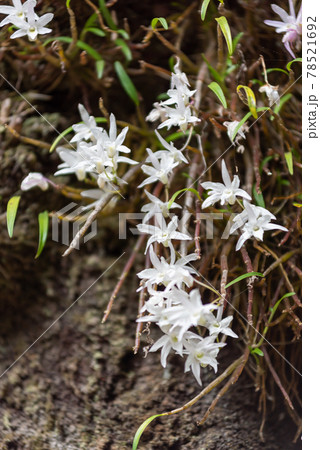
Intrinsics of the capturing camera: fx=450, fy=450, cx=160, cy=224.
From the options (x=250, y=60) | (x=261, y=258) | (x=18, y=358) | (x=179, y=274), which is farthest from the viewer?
(x=18, y=358)

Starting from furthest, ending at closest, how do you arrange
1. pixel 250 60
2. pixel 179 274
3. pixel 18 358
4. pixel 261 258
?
pixel 18 358, pixel 250 60, pixel 261 258, pixel 179 274

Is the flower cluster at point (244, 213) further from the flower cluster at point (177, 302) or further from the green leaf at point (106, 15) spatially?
the green leaf at point (106, 15)

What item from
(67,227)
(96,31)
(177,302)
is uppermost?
(96,31)

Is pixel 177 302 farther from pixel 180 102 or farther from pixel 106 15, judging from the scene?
pixel 106 15

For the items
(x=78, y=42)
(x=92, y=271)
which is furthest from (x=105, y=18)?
(x=92, y=271)

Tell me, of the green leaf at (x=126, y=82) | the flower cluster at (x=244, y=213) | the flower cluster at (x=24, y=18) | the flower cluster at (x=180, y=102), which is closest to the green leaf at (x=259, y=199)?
the flower cluster at (x=244, y=213)

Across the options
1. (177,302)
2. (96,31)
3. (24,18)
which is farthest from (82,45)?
(177,302)

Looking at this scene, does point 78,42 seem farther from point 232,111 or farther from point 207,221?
point 207,221
